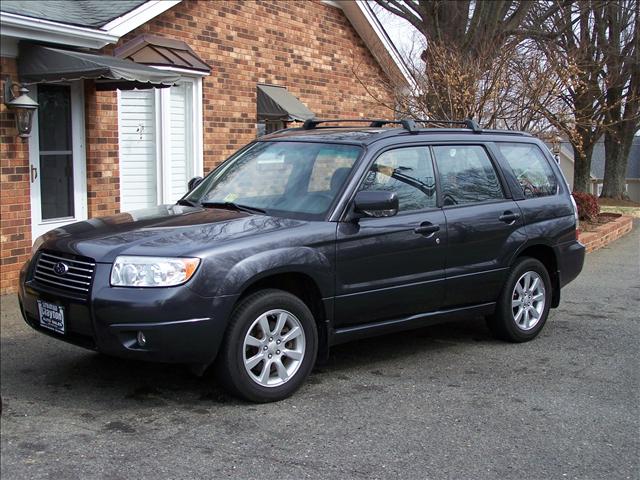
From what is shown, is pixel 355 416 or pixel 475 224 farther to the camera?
pixel 475 224

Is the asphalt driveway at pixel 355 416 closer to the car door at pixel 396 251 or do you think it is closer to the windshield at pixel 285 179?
the car door at pixel 396 251

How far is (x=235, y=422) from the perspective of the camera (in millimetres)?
4652

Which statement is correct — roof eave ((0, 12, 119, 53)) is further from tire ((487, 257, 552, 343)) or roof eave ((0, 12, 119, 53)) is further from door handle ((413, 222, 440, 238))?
tire ((487, 257, 552, 343))

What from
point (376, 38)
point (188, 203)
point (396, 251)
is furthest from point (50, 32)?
point (376, 38)

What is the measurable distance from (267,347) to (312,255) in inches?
26.0

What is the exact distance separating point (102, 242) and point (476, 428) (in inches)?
99.7

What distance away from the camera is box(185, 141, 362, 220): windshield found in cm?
548

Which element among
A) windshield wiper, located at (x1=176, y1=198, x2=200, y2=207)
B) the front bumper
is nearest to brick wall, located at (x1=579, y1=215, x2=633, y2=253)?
windshield wiper, located at (x1=176, y1=198, x2=200, y2=207)

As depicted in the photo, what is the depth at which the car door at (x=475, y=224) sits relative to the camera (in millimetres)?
6020

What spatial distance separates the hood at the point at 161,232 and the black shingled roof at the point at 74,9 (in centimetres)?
346

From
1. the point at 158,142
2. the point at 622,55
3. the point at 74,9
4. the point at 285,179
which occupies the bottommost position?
the point at 285,179

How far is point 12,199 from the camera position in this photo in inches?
327

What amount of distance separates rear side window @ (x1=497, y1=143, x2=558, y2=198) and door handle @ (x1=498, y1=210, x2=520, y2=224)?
0.36 meters

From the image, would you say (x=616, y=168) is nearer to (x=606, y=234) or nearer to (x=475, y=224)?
(x=606, y=234)
